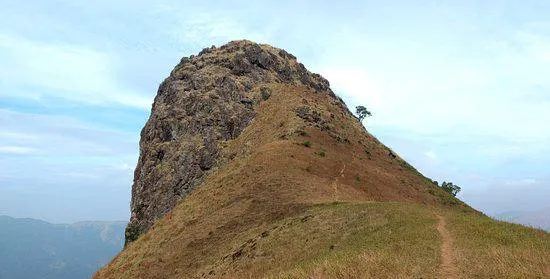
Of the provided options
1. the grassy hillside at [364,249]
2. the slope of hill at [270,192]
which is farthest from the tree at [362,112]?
the grassy hillside at [364,249]

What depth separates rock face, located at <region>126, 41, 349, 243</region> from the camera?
267 ft

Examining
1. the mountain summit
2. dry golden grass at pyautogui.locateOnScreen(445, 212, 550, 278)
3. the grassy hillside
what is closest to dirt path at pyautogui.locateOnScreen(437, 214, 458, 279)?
the grassy hillside

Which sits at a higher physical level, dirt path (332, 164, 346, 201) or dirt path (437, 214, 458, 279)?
dirt path (332, 164, 346, 201)

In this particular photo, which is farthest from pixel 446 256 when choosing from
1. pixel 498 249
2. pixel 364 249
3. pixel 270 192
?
pixel 270 192

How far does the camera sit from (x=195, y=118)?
3497 inches

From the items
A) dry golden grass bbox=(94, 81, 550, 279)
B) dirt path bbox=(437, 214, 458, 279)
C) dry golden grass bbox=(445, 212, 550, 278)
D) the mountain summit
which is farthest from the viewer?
the mountain summit

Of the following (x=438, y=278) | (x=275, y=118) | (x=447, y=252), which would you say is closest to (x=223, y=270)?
(x=447, y=252)

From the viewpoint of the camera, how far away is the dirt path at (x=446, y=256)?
19438mm

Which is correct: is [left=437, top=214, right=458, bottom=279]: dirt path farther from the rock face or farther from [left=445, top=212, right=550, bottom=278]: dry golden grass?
the rock face

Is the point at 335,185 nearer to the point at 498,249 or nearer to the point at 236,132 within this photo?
the point at 236,132

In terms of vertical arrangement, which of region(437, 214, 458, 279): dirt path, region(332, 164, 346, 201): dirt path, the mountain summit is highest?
the mountain summit

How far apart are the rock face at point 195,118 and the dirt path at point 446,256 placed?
174ft

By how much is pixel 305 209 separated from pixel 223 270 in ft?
40.6

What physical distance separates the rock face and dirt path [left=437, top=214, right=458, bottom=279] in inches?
2082
